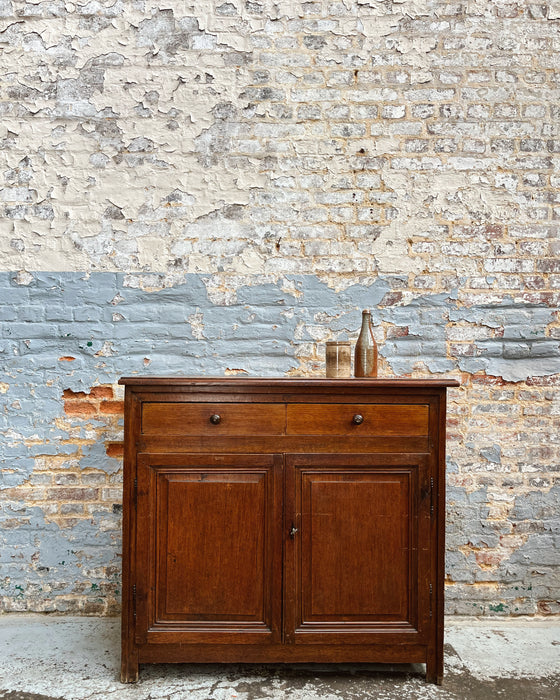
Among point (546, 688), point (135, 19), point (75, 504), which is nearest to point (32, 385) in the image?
point (75, 504)

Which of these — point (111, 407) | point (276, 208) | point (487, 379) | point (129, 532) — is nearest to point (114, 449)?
point (111, 407)

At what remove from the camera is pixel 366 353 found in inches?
96.1

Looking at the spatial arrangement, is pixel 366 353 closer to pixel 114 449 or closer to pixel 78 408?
pixel 114 449

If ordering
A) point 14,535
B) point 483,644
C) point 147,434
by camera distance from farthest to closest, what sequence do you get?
point 14,535
point 483,644
point 147,434

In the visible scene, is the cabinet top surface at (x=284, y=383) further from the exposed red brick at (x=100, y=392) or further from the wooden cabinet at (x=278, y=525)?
the exposed red brick at (x=100, y=392)

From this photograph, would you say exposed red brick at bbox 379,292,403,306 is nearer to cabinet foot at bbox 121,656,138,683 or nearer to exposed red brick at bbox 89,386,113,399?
exposed red brick at bbox 89,386,113,399

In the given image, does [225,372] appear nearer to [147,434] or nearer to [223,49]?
[147,434]

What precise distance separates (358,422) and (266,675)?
3.47 ft

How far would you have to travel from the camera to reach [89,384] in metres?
2.75

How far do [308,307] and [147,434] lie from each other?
1.04m

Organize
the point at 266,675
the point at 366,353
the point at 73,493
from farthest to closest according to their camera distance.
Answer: the point at 73,493, the point at 366,353, the point at 266,675

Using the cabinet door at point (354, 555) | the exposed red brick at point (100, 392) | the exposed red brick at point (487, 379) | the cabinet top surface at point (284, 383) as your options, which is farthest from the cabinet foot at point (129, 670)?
the exposed red brick at point (487, 379)

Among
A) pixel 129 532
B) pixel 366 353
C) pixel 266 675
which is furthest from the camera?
pixel 366 353

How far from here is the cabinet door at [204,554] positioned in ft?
6.87
